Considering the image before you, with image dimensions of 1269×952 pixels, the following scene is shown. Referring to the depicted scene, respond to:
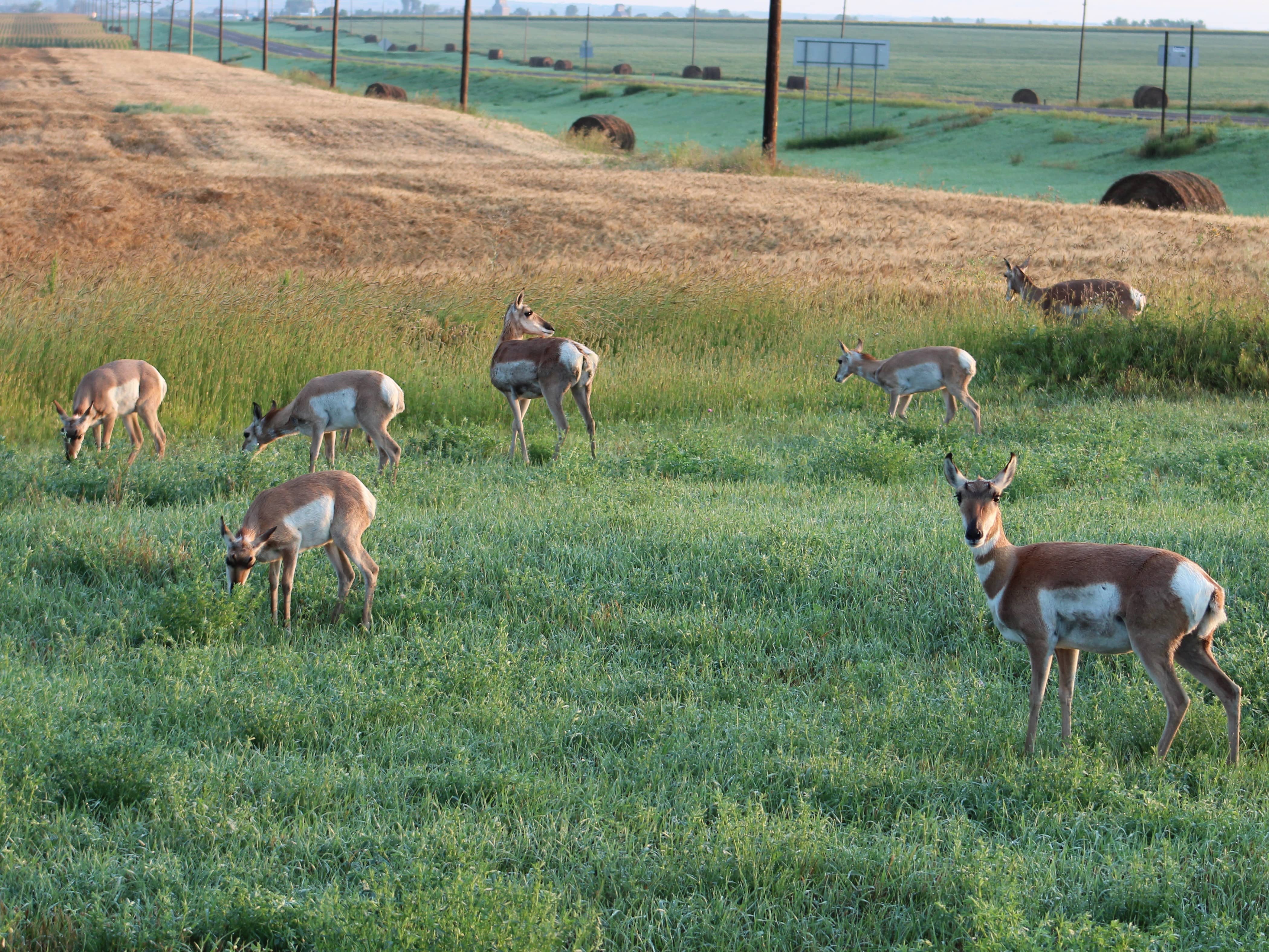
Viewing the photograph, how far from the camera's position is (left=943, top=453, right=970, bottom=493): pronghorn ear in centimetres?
586

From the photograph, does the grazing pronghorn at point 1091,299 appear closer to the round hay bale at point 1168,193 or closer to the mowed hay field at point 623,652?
the mowed hay field at point 623,652

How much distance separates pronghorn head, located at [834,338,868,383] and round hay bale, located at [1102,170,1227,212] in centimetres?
2341

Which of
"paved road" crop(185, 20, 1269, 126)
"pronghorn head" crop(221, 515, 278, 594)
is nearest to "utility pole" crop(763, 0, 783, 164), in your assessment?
"paved road" crop(185, 20, 1269, 126)

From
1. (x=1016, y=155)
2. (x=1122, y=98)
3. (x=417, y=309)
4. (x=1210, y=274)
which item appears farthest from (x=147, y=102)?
(x=1122, y=98)

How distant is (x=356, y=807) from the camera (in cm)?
520

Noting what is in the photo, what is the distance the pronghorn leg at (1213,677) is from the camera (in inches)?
217

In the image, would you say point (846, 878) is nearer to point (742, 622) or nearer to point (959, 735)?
point (959, 735)

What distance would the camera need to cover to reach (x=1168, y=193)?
34625 millimetres

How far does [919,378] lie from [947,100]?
8745 cm

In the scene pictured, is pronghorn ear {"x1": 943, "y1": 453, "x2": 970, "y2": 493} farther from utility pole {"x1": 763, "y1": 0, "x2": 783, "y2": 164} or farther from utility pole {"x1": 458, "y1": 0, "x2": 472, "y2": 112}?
utility pole {"x1": 458, "y1": 0, "x2": 472, "y2": 112}

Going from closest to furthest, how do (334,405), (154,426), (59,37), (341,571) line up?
(341,571) → (334,405) → (154,426) → (59,37)

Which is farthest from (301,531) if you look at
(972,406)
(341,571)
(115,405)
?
(972,406)

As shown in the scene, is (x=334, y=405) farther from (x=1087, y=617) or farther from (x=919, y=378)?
(x=1087, y=617)

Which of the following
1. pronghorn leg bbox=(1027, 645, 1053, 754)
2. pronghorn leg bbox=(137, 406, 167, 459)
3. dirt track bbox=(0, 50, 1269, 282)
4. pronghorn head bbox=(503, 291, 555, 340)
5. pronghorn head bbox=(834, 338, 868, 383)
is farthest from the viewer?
dirt track bbox=(0, 50, 1269, 282)
